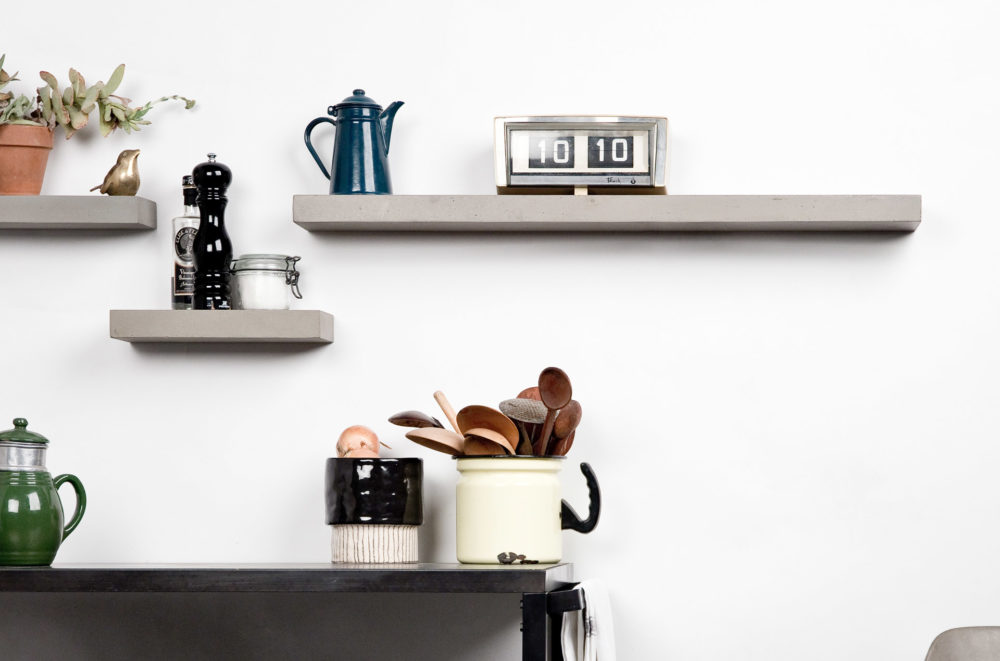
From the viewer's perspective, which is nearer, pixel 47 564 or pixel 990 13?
pixel 47 564

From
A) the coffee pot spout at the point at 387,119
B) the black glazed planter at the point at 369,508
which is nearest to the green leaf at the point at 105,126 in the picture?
the coffee pot spout at the point at 387,119

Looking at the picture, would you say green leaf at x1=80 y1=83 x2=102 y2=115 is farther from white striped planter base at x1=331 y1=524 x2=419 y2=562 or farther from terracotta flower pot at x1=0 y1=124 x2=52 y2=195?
white striped planter base at x1=331 y1=524 x2=419 y2=562

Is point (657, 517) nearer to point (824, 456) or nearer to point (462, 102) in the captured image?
point (824, 456)

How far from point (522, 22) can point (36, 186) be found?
949 mm

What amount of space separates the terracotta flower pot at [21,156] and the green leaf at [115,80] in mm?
134

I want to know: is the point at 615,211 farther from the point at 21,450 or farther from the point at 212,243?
the point at 21,450

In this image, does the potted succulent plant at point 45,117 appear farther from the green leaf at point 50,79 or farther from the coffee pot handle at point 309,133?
the coffee pot handle at point 309,133

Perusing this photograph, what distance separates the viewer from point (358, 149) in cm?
187

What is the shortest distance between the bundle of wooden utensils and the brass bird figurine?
0.67m

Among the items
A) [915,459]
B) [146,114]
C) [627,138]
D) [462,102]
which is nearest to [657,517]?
[915,459]

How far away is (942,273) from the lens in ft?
6.26

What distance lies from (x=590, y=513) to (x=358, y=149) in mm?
752

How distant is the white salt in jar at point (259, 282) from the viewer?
184 cm

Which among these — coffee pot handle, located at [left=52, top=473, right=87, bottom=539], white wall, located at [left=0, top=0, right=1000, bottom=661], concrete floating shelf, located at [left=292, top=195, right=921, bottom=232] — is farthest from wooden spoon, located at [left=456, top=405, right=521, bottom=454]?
coffee pot handle, located at [left=52, top=473, right=87, bottom=539]
